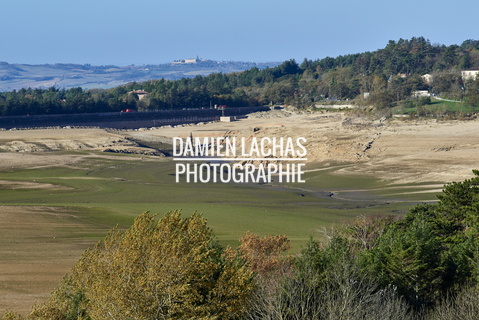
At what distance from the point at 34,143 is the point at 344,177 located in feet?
130

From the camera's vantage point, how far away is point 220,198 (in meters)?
50.9

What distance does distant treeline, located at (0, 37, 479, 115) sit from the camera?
11638cm

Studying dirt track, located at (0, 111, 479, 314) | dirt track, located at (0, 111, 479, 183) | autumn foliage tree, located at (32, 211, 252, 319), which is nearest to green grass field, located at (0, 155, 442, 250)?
dirt track, located at (0, 111, 479, 314)

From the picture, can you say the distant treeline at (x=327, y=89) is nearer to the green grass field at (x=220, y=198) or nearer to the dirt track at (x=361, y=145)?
the dirt track at (x=361, y=145)

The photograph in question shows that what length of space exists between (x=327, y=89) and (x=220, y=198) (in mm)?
99657

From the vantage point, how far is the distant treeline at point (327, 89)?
116 m

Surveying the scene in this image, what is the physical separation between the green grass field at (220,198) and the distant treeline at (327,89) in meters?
Result: 49.7

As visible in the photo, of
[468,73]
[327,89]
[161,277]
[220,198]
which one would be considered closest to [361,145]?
[220,198]

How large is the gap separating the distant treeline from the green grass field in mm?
49695

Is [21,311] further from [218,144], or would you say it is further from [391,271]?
[218,144]

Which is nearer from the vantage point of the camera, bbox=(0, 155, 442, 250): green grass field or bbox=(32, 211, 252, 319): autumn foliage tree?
bbox=(32, 211, 252, 319): autumn foliage tree

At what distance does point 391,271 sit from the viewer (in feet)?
69.8

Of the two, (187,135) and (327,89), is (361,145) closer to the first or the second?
(187,135)

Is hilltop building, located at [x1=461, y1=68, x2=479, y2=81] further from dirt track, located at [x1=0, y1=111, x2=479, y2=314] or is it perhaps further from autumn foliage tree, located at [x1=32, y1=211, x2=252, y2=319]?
autumn foliage tree, located at [x1=32, y1=211, x2=252, y2=319]
